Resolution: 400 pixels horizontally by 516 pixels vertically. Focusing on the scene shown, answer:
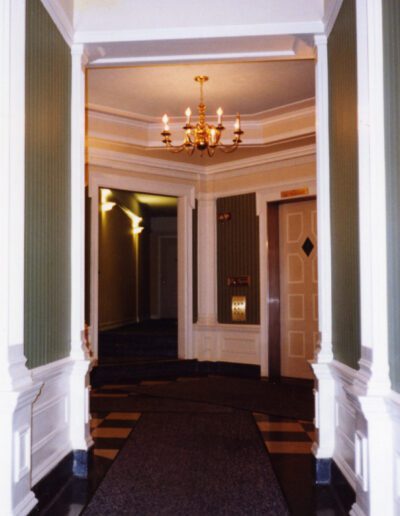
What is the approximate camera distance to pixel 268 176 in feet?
25.1

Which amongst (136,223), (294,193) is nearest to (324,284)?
(294,193)

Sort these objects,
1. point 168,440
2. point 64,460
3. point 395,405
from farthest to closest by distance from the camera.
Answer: point 168,440, point 64,460, point 395,405

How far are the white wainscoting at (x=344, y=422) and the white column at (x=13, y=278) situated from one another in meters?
1.56

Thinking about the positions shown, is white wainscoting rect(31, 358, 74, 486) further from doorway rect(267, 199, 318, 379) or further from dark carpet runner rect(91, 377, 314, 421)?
doorway rect(267, 199, 318, 379)

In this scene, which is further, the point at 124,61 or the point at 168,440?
the point at 168,440

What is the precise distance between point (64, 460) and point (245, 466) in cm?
115

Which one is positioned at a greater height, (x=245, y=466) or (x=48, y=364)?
(x=48, y=364)

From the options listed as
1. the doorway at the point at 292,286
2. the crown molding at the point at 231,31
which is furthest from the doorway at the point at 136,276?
the crown molding at the point at 231,31

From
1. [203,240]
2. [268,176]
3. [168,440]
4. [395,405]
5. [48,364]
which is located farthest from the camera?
[203,240]

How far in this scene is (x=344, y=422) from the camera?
10.7 feet

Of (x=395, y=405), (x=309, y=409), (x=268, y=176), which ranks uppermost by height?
(x=268, y=176)

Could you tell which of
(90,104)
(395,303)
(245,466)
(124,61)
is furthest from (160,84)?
(395,303)

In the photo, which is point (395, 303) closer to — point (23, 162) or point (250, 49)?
point (23, 162)

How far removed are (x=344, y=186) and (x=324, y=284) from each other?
26.1 inches
